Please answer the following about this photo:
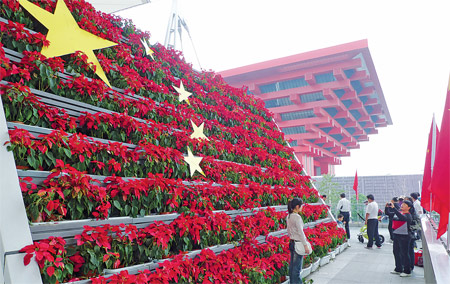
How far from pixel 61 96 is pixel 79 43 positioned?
1094mm

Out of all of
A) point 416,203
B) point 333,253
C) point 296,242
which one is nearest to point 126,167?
point 296,242

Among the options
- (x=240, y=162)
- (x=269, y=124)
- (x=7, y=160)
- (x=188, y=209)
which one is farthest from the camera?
(x=269, y=124)

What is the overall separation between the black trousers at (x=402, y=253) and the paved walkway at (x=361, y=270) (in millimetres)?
204

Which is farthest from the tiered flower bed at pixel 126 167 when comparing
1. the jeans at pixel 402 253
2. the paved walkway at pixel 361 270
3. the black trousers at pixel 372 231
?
the black trousers at pixel 372 231

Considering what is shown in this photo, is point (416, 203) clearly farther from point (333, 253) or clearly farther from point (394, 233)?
point (394, 233)

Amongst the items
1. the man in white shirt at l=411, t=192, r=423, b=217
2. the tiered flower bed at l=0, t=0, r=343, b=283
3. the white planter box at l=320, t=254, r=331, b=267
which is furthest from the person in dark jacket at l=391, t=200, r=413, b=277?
the man in white shirt at l=411, t=192, r=423, b=217

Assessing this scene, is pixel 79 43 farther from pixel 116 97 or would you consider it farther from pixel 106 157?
pixel 106 157

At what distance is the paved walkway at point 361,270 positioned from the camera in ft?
21.3

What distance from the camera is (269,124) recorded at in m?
11.0

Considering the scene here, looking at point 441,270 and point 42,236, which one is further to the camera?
point 441,270

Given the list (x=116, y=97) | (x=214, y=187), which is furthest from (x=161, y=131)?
(x=214, y=187)

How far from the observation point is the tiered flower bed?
3381 millimetres

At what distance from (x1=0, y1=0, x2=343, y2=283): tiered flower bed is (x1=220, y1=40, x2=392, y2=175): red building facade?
85.3 ft

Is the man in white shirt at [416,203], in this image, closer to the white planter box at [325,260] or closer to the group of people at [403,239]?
the group of people at [403,239]
